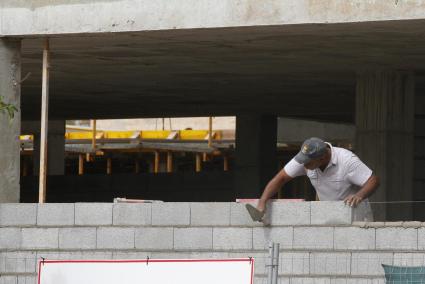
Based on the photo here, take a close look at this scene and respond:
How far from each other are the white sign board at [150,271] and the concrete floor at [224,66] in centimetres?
405

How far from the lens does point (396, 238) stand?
10.6m

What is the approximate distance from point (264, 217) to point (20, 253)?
2595mm

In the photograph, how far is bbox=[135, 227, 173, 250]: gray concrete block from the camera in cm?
1159

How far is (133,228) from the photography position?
1172 cm

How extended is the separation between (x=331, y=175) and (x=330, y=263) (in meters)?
0.81

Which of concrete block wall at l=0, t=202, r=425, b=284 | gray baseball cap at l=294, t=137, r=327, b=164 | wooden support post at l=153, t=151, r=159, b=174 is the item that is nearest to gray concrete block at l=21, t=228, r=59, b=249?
concrete block wall at l=0, t=202, r=425, b=284

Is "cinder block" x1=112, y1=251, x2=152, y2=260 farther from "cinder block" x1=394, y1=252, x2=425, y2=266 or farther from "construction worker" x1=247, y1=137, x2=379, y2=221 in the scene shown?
"cinder block" x1=394, y1=252, x2=425, y2=266

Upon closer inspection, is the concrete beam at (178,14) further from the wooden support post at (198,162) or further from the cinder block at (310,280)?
the wooden support post at (198,162)

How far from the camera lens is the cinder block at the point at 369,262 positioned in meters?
10.5

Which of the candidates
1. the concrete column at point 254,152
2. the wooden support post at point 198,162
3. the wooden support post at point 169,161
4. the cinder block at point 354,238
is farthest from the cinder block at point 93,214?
the wooden support post at point 198,162

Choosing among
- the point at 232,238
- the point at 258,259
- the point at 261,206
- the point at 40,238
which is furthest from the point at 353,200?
the point at 40,238

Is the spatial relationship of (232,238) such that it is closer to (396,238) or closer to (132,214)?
(132,214)

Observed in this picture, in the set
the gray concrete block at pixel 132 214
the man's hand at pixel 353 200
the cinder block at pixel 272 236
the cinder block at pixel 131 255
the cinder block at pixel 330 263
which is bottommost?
the cinder block at pixel 131 255

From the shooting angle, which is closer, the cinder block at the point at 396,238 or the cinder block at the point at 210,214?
the cinder block at the point at 396,238
